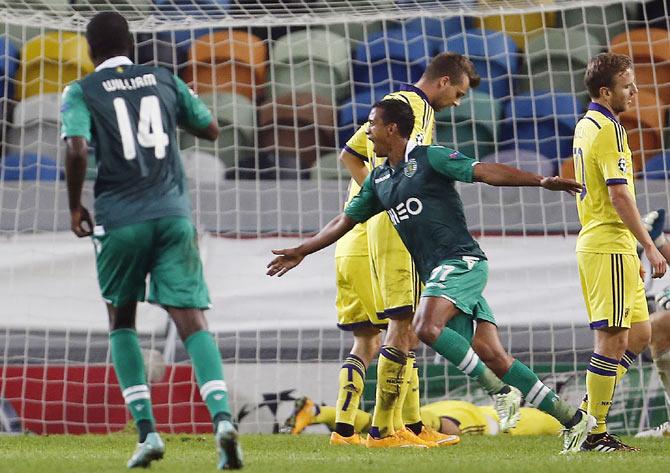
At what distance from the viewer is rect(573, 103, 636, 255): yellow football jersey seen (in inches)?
208

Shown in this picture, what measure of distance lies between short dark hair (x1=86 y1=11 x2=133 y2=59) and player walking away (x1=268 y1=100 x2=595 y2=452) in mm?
1155

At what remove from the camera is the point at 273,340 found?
7.89 metres

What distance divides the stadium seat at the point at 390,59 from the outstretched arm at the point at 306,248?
4024mm

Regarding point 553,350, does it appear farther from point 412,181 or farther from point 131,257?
point 131,257

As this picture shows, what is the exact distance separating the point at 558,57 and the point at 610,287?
4.69m

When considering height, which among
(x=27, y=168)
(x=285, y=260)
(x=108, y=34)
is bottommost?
(x=285, y=260)

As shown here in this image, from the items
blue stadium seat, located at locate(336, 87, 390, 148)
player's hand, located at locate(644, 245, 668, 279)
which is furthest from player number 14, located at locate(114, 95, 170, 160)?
blue stadium seat, located at locate(336, 87, 390, 148)

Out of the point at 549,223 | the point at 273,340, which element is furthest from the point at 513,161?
the point at 273,340

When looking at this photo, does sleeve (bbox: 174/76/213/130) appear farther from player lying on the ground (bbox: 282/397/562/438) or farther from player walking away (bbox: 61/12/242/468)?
player lying on the ground (bbox: 282/397/562/438)

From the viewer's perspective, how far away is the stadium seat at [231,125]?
9148mm

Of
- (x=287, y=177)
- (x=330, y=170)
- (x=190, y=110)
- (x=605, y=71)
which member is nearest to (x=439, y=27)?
(x=330, y=170)

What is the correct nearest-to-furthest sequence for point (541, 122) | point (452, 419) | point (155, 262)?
point (155, 262) → point (452, 419) → point (541, 122)

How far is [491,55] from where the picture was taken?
936 centimetres

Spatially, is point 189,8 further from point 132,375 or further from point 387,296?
point 132,375
